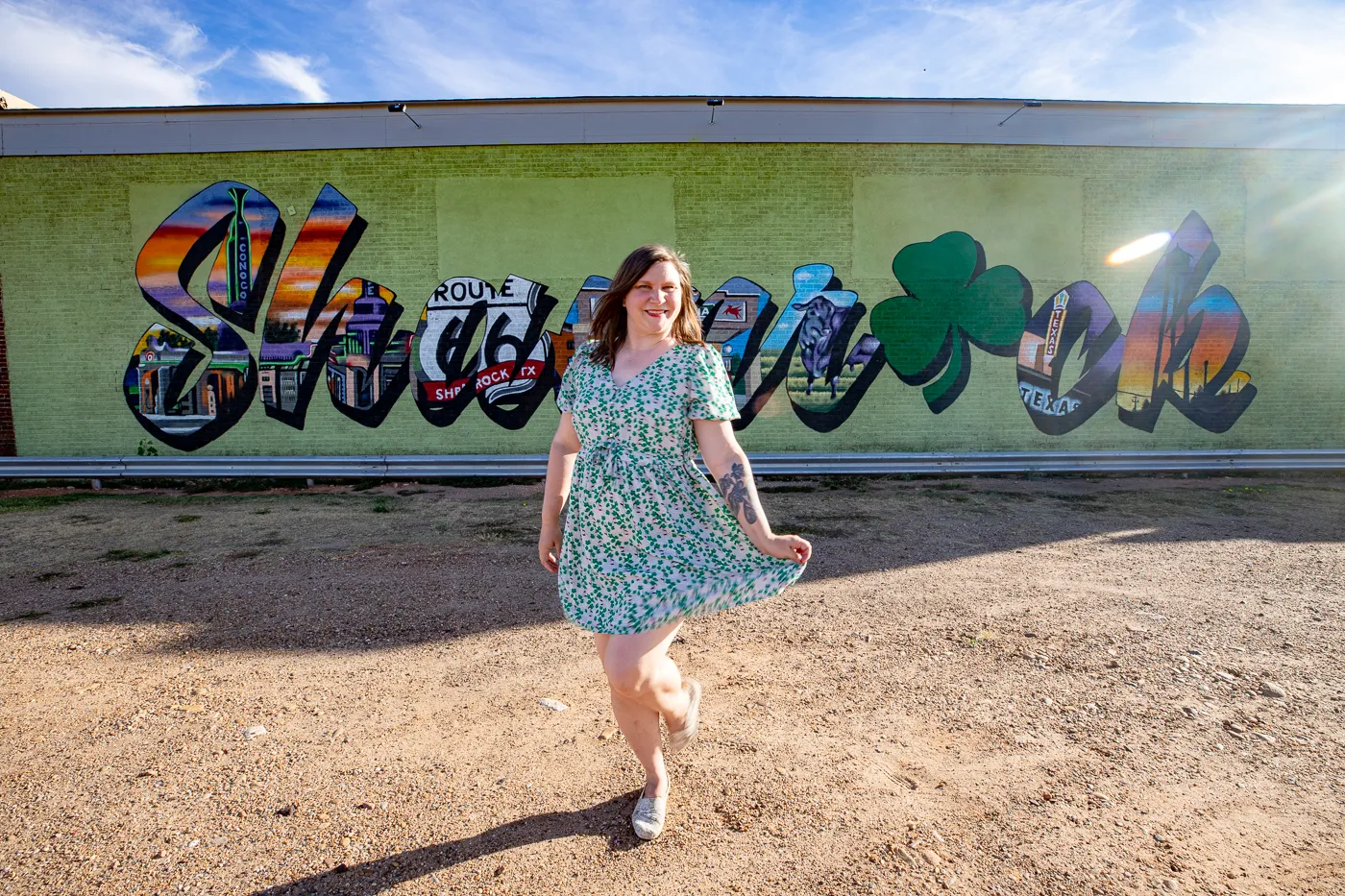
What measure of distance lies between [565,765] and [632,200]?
8.22 metres

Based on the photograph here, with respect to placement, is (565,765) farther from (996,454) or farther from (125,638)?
(996,454)

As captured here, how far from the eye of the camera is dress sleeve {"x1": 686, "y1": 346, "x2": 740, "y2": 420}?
224 cm

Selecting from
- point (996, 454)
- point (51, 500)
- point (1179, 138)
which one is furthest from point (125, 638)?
point (1179, 138)

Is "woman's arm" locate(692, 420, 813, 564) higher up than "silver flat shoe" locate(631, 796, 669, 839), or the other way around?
"woman's arm" locate(692, 420, 813, 564)

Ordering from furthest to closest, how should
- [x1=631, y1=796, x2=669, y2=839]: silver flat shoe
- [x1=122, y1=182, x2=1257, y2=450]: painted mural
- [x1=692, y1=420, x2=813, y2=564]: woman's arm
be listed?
1. [x1=122, y1=182, x2=1257, y2=450]: painted mural
2. [x1=631, y1=796, x2=669, y2=839]: silver flat shoe
3. [x1=692, y1=420, x2=813, y2=564]: woman's arm

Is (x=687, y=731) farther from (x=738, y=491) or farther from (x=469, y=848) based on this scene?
(x=738, y=491)

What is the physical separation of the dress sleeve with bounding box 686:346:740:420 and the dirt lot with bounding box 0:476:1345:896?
136 cm

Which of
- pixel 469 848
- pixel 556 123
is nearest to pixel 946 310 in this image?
pixel 556 123

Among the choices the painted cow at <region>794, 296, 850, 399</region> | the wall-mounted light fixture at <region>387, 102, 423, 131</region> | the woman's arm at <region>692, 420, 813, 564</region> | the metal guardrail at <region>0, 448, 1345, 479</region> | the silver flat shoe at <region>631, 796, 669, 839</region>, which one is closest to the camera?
the woman's arm at <region>692, 420, 813, 564</region>

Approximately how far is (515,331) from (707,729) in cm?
759

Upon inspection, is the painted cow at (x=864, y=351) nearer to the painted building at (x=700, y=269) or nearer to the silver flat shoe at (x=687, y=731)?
the painted building at (x=700, y=269)

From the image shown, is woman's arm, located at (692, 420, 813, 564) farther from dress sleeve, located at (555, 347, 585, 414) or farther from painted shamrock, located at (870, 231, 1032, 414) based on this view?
painted shamrock, located at (870, 231, 1032, 414)

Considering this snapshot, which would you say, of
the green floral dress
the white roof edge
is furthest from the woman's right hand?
the white roof edge

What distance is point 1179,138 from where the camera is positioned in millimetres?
9719
